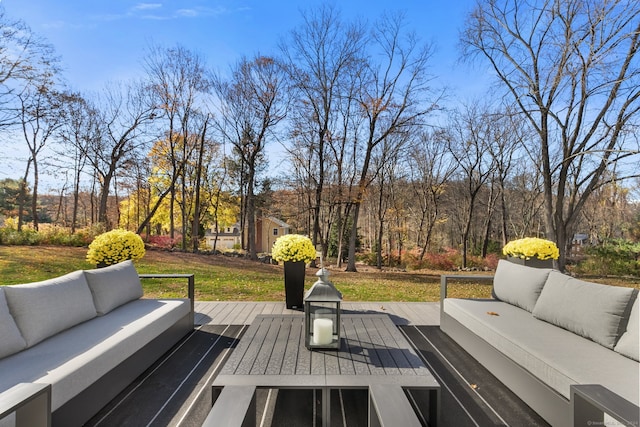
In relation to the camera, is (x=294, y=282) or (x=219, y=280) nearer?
(x=294, y=282)

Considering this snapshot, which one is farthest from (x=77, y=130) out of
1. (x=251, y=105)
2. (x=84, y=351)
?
(x=84, y=351)

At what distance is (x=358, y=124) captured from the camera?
11.8 meters

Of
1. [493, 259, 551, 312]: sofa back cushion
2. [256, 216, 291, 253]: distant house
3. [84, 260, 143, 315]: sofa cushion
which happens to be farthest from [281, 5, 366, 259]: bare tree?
[256, 216, 291, 253]: distant house

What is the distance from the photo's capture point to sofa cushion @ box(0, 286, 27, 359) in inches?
81.6

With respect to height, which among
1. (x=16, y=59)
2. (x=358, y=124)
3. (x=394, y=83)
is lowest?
(x=358, y=124)

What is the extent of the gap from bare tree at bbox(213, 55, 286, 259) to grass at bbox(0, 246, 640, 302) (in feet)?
11.7

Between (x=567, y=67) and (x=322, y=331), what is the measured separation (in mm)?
8777

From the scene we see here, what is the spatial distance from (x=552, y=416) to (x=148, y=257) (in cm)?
1141

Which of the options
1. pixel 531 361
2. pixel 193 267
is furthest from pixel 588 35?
pixel 193 267

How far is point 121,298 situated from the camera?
11.2 ft

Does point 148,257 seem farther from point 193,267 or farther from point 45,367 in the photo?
point 45,367

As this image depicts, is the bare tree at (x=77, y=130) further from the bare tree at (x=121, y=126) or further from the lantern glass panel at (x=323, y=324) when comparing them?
the lantern glass panel at (x=323, y=324)

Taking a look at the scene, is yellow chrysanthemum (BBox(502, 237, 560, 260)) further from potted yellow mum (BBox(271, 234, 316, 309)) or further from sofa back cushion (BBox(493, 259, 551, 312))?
potted yellow mum (BBox(271, 234, 316, 309))

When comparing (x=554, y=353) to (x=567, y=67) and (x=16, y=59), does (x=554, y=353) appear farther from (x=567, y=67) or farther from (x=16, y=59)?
(x=16, y=59)
